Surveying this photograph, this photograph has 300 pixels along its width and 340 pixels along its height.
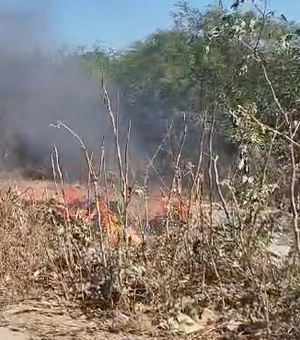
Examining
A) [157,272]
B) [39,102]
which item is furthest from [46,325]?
[39,102]

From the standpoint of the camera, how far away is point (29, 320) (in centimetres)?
576

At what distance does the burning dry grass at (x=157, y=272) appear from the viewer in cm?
534

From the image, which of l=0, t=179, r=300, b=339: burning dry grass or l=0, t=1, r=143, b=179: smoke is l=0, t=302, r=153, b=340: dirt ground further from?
l=0, t=1, r=143, b=179: smoke

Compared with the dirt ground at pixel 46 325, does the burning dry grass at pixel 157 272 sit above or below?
above

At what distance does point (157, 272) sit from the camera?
5.84 meters

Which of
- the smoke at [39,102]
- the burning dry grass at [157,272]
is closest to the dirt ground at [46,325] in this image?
the burning dry grass at [157,272]

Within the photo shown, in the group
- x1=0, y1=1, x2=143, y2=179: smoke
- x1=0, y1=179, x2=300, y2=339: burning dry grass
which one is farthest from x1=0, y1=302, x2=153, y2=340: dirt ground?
x1=0, y1=1, x2=143, y2=179: smoke

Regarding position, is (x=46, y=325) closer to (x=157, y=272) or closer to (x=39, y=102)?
(x=157, y=272)

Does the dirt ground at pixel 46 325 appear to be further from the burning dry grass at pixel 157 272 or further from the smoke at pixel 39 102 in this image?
the smoke at pixel 39 102

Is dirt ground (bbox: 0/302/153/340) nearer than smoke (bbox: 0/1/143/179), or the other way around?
dirt ground (bbox: 0/302/153/340)

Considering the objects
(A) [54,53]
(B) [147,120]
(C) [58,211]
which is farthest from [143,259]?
(A) [54,53]

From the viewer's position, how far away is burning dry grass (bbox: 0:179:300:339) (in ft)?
17.5

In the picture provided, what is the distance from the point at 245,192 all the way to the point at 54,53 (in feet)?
49.2

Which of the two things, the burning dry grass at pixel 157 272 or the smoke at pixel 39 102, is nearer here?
the burning dry grass at pixel 157 272
